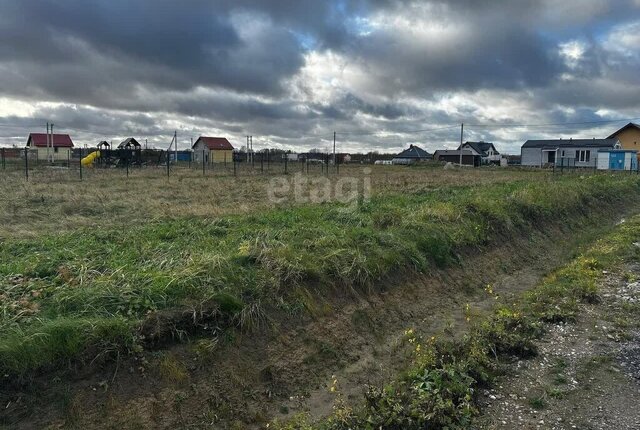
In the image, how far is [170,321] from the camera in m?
4.11

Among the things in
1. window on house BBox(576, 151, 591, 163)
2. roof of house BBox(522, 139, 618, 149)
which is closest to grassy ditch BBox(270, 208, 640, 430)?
window on house BBox(576, 151, 591, 163)

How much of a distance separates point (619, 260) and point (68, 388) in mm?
9397

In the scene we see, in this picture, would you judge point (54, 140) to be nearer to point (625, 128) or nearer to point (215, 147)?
point (215, 147)

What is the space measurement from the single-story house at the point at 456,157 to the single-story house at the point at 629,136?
55.9 ft

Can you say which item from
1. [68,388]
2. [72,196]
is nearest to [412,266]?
[68,388]

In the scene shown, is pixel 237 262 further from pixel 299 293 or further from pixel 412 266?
pixel 412 266

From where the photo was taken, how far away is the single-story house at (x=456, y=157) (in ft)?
216

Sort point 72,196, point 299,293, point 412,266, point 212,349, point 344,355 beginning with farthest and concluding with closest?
point 72,196 → point 412,266 → point 299,293 → point 344,355 → point 212,349

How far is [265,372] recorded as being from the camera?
423 centimetres

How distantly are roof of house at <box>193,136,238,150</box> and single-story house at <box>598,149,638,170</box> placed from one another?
5275cm

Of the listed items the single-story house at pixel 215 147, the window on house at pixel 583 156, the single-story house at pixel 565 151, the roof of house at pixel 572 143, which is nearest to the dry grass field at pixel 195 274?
the single-story house at pixel 565 151

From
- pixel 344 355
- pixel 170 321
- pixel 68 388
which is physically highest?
pixel 170 321

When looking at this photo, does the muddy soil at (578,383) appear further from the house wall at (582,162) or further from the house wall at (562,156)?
the house wall at (562,156)

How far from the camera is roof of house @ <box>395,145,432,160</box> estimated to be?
8150 cm
